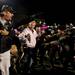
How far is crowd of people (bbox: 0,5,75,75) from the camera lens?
3746mm

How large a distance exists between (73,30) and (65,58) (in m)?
0.38

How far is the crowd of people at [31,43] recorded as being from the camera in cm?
375

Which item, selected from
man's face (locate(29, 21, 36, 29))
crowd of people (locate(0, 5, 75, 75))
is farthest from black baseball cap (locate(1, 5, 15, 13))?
man's face (locate(29, 21, 36, 29))

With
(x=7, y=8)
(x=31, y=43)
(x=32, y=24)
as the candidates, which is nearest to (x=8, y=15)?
(x=7, y=8)

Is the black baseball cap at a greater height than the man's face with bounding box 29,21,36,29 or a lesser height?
greater

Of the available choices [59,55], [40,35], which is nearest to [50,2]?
[40,35]

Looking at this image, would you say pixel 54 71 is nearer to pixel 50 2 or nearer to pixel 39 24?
pixel 39 24

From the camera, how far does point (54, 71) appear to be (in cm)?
378

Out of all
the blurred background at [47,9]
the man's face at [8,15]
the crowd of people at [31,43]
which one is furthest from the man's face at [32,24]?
the man's face at [8,15]

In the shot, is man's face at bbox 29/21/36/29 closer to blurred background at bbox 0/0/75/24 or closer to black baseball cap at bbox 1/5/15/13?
blurred background at bbox 0/0/75/24

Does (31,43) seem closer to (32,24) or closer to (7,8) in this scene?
(32,24)

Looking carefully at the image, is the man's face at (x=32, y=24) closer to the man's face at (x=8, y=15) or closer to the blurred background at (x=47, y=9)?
the blurred background at (x=47, y=9)

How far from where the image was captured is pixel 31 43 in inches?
152

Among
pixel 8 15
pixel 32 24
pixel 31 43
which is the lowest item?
pixel 31 43
